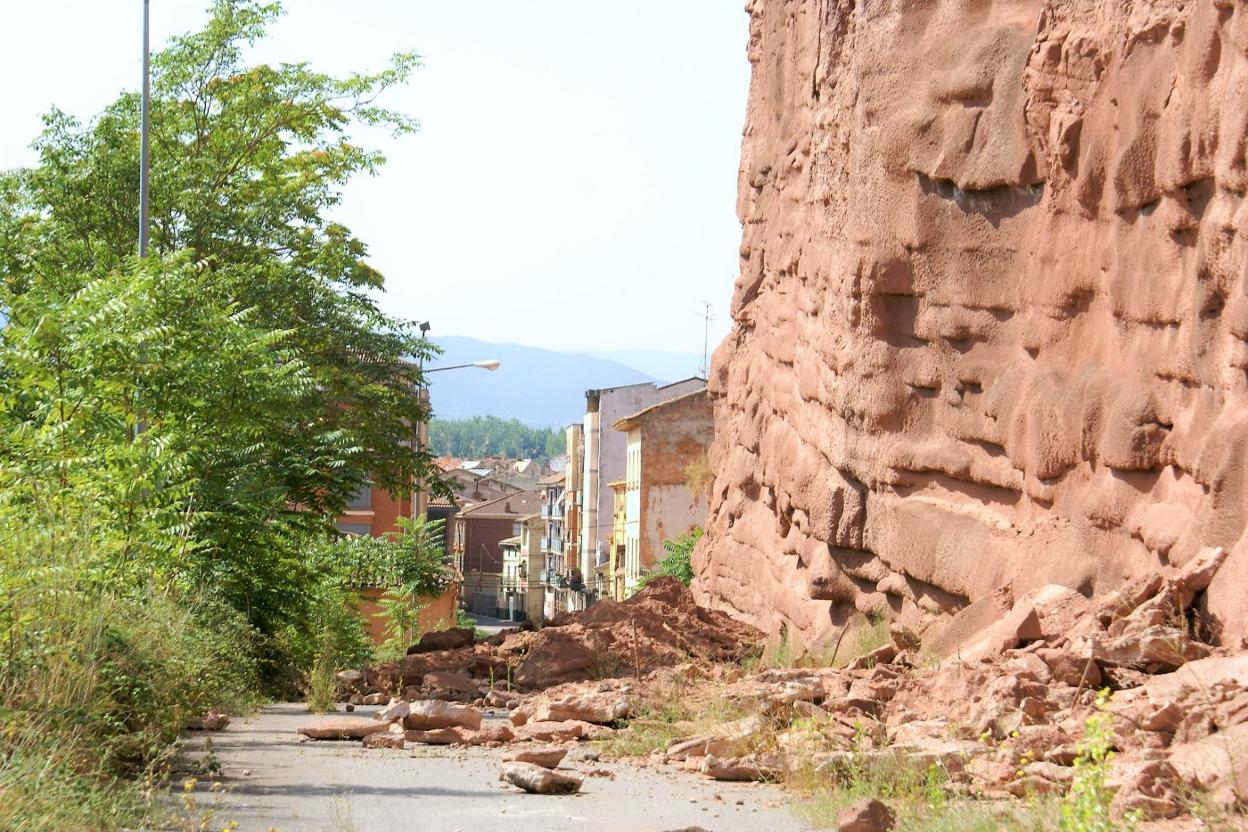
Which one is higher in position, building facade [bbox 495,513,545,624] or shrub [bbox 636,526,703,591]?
shrub [bbox 636,526,703,591]

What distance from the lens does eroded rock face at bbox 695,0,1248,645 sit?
432 inches

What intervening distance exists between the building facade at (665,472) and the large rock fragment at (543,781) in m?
44.7

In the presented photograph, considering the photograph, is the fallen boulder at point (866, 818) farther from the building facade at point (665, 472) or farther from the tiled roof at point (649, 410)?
the tiled roof at point (649, 410)

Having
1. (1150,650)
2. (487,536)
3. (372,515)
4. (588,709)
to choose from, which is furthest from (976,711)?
(487,536)

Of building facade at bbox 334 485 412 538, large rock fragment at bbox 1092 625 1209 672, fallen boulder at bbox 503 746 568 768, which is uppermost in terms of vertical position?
large rock fragment at bbox 1092 625 1209 672

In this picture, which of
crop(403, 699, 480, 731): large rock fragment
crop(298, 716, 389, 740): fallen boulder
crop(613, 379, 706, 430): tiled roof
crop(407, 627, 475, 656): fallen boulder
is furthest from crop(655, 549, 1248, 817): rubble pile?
crop(613, 379, 706, 430): tiled roof

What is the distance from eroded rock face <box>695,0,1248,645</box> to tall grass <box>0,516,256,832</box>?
669 cm

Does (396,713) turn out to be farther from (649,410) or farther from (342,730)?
(649,410)

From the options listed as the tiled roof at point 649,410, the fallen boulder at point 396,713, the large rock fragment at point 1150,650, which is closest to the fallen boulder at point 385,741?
the fallen boulder at point 396,713

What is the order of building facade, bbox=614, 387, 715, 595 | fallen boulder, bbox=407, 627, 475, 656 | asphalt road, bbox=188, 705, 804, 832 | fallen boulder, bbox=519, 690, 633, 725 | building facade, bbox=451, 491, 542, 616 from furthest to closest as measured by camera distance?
1. building facade, bbox=451, 491, 542, 616
2. building facade, bbox=614, 387, 715, 595
3. fallen boulder, bbox=407, 627, 475, 656
4. fallen boulder, bbox=519, 690, 633, 725
5. asphalt road, bbox=188, 705, 804, 832

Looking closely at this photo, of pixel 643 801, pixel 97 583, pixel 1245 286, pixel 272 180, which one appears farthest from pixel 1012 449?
pixel 272 180

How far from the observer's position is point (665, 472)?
2203 inches

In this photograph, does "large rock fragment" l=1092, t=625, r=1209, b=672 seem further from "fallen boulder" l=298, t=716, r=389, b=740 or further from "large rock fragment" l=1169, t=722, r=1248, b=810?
"fallen boulder" l=298, t=716, r=389, b=740

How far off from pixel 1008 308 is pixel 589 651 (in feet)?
21.1
